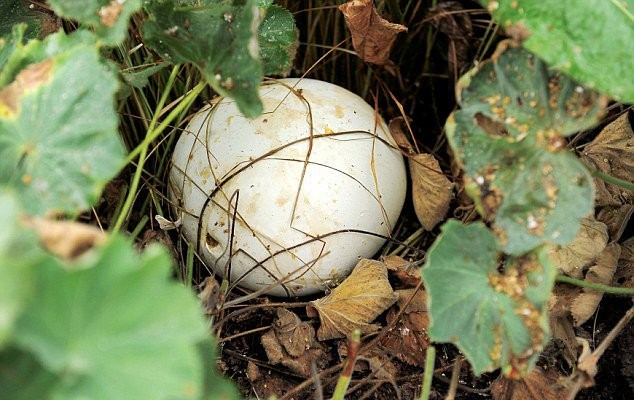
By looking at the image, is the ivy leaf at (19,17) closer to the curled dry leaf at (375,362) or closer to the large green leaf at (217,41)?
the large green leaf at (217,41)

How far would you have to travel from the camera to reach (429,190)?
62.9 inches

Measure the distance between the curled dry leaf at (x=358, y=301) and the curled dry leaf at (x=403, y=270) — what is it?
43mm

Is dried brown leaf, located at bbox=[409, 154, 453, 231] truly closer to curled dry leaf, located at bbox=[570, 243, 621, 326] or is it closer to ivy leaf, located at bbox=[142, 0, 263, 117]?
curled dry leaf, located at bbox=[570, 243, 621, 326]

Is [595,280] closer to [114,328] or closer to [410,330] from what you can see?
[410,330]

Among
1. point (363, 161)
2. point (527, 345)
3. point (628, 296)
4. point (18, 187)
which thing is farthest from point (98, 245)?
point (628, 296)

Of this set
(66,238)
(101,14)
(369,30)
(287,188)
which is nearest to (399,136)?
(369,30)

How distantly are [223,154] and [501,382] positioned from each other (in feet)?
2.29

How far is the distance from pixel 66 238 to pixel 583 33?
34.8 inches

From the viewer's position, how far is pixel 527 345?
3.48ft

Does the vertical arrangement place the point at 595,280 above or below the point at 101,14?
below

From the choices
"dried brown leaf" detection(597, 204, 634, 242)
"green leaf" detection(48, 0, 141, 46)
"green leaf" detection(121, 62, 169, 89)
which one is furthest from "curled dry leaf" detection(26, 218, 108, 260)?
"dried brown leaf" detection(597, 204, 634, 242)

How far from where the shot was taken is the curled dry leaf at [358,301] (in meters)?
1.47

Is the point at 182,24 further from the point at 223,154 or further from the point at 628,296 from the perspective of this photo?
the point at 628,296

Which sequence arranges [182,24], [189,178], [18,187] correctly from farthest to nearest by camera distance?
1. [189,178]
2. [182,24]
3. [18,187]
